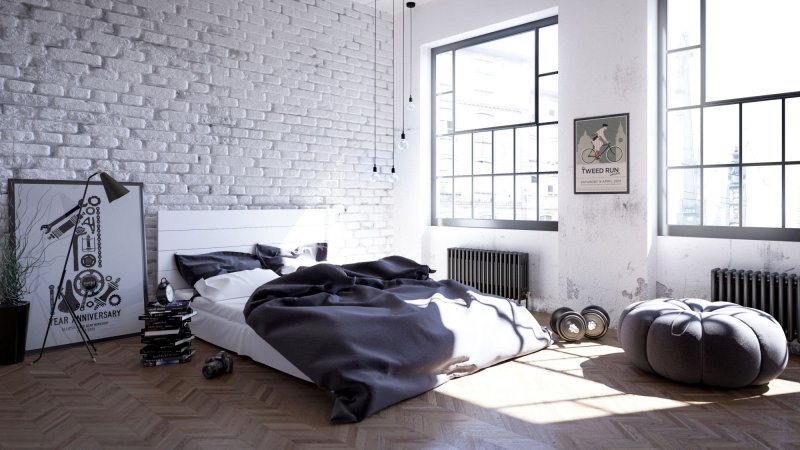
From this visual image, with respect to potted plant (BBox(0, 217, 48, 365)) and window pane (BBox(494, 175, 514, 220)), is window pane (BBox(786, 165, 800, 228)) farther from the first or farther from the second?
potted plant (BBox(0, 217, 48, 365))

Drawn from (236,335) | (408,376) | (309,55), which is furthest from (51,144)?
(408,376)

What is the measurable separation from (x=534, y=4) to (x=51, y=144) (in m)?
4.34

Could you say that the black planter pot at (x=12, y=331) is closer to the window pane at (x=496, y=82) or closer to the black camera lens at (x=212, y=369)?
the black camera lens at (x=212, y=369)

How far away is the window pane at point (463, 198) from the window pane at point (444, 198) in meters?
0.07

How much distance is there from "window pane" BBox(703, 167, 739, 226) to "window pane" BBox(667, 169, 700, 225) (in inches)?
2.8

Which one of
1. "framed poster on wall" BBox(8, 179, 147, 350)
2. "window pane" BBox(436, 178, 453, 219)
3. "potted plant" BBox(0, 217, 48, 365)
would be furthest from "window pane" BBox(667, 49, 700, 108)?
"potted plant" BBox(0, 217, 48, 365)

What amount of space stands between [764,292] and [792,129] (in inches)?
48.5

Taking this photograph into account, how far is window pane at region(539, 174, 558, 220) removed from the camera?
5.78 meters

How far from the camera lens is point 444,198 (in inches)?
267

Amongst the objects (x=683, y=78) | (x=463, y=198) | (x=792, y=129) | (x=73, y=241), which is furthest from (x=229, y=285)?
(x=792, y=129)

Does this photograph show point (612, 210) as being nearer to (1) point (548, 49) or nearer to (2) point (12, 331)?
(1) point (548, 49)

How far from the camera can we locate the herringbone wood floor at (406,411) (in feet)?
8.98

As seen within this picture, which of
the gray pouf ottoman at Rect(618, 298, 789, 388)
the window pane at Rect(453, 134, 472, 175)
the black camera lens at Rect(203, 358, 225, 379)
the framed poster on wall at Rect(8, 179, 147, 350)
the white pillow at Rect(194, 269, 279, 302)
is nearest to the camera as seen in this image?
the gray pouf ottoman at Rect(618, 298, 789, 388)

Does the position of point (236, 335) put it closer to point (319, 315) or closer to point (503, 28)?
point (319, 315)
